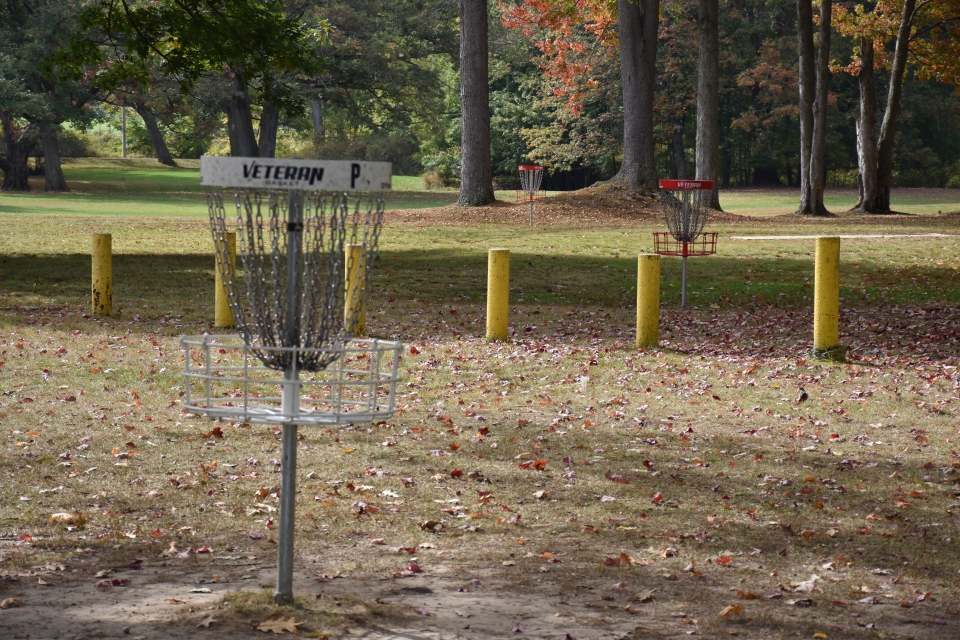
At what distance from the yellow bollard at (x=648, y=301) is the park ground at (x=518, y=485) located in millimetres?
420

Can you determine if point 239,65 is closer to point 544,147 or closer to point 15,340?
point 15,340

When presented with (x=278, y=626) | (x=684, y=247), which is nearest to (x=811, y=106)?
(x=684, y=247)

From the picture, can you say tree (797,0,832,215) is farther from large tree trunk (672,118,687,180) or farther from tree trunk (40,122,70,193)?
tree trunk (40,122,70,193)

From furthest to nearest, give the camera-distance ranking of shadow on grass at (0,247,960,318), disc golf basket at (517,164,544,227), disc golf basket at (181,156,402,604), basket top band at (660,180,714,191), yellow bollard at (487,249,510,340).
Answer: disc golf basket at (517,164,544,227) → shadow on grass at (0,247,960,318) → basket top band at (660,180,714,191) → yellow bollard at (487,249,510,340) → disc golf basket at (181,156,402,604)

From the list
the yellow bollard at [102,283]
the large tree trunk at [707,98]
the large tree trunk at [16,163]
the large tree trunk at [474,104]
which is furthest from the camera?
the large tree trunk at [16,163]

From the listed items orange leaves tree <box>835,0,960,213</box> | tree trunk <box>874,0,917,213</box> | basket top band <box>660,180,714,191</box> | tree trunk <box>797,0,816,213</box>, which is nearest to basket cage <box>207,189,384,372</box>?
basket top band <box>660,180,714,191</box>

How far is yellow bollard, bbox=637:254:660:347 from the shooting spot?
13.5m

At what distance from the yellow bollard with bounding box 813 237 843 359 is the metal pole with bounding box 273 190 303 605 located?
8263 millimetres

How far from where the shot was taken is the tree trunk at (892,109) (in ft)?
113

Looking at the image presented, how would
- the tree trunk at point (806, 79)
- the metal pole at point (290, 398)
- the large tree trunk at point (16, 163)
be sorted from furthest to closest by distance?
the large tree trunk at point (16, 163), the tree trunk at point (806, 79), the metal pole at point (290, 398)

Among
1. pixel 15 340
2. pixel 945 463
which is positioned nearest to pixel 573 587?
pixel 945 463

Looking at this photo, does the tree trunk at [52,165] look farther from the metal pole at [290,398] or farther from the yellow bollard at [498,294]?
the metal pole at [290,398]

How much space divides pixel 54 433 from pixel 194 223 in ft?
77.2

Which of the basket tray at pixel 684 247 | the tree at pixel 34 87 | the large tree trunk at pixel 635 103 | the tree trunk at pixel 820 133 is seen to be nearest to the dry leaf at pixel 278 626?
the basket tray at pixel 684 247
